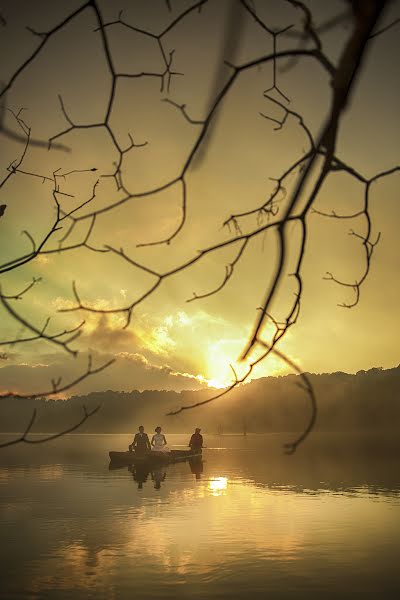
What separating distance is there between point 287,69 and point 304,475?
32534 mm

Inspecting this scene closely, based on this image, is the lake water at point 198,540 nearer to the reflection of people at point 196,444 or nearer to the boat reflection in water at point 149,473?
the boat reflection in water at point 149,473

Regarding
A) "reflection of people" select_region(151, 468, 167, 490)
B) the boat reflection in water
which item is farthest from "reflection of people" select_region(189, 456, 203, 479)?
"reflection of people" select_region(151, 468, 167, 490)

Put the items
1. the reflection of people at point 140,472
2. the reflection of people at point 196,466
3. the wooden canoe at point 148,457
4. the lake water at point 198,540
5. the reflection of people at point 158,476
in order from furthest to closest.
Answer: the reflection of people at point 196,466 → the wooden canoe at point 148,457 → the reflection of people at point 140,472 → the reflection of people at point 158,476 → the lake water at point 198,540

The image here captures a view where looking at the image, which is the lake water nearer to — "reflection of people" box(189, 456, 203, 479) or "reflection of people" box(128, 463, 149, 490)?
"reflection of people" box(128, 463, 149, 490)

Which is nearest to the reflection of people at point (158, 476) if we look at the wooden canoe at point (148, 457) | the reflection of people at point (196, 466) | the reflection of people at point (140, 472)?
the reflection of people at point (140, 472)

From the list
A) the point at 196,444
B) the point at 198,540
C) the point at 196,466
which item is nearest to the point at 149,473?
the point at 196,444

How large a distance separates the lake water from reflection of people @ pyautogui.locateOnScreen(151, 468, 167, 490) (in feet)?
1.11

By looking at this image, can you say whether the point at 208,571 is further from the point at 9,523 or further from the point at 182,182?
the point at 182,182

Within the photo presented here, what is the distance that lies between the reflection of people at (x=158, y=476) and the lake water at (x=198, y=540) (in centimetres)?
34

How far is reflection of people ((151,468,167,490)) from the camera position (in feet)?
83.1

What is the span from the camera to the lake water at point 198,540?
39.0 ft

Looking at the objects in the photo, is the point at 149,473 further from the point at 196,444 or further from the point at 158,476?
the point at 196,444

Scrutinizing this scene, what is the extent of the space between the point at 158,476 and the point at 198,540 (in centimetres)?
1403

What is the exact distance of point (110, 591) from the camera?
11500 mm
